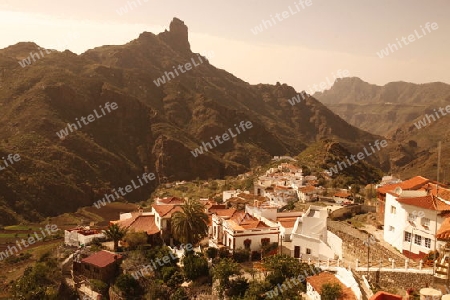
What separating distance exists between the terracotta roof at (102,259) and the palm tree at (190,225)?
577 centimetres

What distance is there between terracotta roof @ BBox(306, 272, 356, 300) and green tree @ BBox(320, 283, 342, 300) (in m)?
0.31

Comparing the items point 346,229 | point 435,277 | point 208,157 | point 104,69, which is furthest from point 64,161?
point 435,277

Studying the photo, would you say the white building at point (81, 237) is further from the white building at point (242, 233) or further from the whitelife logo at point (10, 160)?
the whitelife logo at point (10, 160)

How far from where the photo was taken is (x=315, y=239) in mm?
30344

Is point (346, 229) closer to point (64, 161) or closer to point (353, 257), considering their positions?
point (353, 257)

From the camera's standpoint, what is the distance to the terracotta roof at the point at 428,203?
24.9 m

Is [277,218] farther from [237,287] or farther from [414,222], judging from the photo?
[414,222]

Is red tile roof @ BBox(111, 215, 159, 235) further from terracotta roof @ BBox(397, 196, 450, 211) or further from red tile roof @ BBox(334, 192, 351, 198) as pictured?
red tile roof @ BBox(334, 192, 351, 198)

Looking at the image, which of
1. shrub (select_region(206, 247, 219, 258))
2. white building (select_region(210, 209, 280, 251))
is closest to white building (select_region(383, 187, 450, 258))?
white building (select_region(210, 209, 280, 251))

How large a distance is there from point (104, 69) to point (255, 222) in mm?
127085

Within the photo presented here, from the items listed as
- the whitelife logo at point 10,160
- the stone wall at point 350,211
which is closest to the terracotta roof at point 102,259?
the stone wall at point 350,211

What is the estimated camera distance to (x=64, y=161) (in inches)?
3755

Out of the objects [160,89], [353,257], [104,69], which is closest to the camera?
[353,257]

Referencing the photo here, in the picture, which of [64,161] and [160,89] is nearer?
[64,161]
